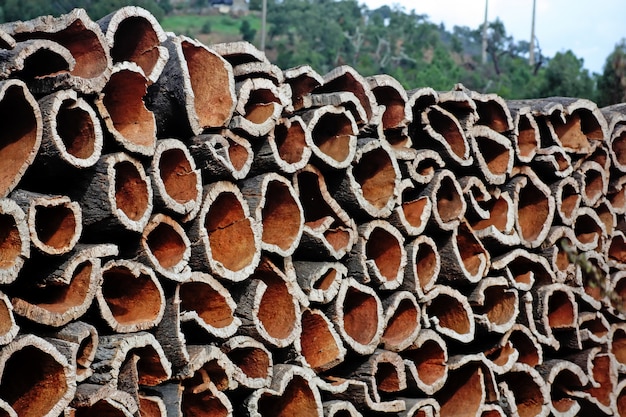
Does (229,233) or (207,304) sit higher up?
(229,233)

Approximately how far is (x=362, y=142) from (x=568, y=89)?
7512mm

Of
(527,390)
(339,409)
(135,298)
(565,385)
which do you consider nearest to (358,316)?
(339,409)

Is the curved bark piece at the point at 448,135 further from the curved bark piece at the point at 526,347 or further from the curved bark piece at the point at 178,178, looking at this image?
the curved bark piece at the point at 178,178

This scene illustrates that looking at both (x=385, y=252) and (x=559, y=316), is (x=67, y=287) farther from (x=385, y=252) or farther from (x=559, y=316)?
(x=559, y=316)

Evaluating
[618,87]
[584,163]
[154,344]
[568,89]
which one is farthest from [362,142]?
[568,89]

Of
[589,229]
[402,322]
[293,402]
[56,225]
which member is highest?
[56,225]

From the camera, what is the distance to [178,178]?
10.7ft

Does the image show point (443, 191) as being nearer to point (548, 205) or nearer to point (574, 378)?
point (548, 205)

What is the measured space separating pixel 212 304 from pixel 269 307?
315mm

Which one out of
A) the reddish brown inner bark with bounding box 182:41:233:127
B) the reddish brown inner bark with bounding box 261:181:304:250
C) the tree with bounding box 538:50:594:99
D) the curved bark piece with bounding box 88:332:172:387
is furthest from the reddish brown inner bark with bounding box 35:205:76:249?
the tree with bounding box 538:50:594:99

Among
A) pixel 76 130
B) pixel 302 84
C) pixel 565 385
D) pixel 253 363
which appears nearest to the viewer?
pixel 76 130

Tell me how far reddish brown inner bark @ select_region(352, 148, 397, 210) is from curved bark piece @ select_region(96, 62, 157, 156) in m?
1.15

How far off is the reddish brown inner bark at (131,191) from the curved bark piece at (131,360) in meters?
0.39

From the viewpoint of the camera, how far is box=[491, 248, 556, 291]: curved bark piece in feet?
15.0
